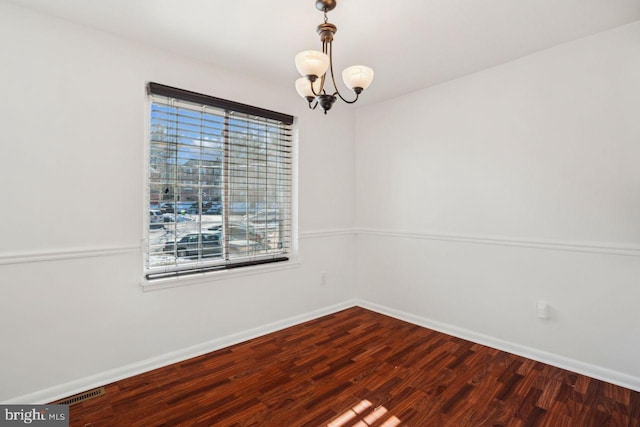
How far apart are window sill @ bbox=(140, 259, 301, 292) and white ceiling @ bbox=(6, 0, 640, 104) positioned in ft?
5.92

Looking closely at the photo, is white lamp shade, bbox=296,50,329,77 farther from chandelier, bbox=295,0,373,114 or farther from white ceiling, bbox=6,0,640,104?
white ceiling, bbox=6,0,640,104

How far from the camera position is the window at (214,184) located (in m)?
2.46

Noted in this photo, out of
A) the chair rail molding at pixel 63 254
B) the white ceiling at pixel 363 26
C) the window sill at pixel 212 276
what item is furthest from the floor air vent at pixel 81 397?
the white ceiling at pixel 363 26

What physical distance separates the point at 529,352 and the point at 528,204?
3.95ft

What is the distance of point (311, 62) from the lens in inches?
61.6

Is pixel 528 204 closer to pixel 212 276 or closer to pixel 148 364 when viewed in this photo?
pixel 212 276

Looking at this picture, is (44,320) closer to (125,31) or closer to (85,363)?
(85,363)

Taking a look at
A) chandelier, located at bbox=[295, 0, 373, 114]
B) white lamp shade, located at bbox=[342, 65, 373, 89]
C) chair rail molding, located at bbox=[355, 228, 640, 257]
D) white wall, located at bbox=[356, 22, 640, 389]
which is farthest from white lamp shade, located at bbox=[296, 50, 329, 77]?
chair rail molding, located at bbox=[355, 228, 640, 257]

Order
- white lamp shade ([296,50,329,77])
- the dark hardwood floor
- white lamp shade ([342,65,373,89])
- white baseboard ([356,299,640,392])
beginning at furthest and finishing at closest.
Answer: white baseboard ([356,299,640,392])
the dark hardwood floor
white lamp shade ([342,65,373,89])
white lamp shade ([296,50,329,77])

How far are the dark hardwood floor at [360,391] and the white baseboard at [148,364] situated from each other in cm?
6

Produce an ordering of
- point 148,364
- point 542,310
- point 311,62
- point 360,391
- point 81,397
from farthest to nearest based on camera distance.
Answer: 1. point 542,310
2. point 148,364
3. point 360,391
4. point 81,397
5. point 311,62

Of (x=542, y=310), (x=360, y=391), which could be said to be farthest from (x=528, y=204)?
(x=360, y=391)

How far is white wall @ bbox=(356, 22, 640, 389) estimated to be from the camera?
2166 millimetres

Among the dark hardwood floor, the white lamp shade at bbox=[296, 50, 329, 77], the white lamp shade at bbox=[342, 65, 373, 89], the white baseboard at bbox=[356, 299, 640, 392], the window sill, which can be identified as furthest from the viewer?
the window sill
